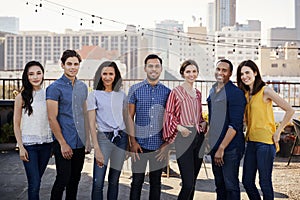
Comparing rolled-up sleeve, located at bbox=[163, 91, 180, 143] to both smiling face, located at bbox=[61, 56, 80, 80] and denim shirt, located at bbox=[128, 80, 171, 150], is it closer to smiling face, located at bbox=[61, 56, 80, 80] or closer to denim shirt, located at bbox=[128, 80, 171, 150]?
denim shirt, located at bbox=[128, 80, 171, 150]

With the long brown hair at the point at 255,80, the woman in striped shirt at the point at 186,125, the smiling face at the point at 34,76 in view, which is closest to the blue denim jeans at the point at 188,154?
the woman in striped shirt at the point at 186,125

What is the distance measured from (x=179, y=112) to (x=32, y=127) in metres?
0.97

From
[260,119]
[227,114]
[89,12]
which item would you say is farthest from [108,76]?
[89,12]

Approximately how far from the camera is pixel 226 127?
2846 millimetres

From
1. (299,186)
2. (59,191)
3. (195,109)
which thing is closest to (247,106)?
(195,109)

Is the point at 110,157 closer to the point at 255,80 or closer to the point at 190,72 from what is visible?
the point at 190,72

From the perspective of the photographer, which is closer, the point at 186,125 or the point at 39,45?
the point at 186,125

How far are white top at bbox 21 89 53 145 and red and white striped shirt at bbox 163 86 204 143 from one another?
79cm

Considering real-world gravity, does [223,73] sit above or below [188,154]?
above

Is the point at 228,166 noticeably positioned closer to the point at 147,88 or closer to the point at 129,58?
the point at 147,88

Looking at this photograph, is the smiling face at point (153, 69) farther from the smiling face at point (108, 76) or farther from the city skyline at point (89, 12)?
the city skyline at point (89, 12)

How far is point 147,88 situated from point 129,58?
364mm

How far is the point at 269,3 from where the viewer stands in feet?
46.7

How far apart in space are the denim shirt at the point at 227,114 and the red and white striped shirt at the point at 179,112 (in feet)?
0.35
